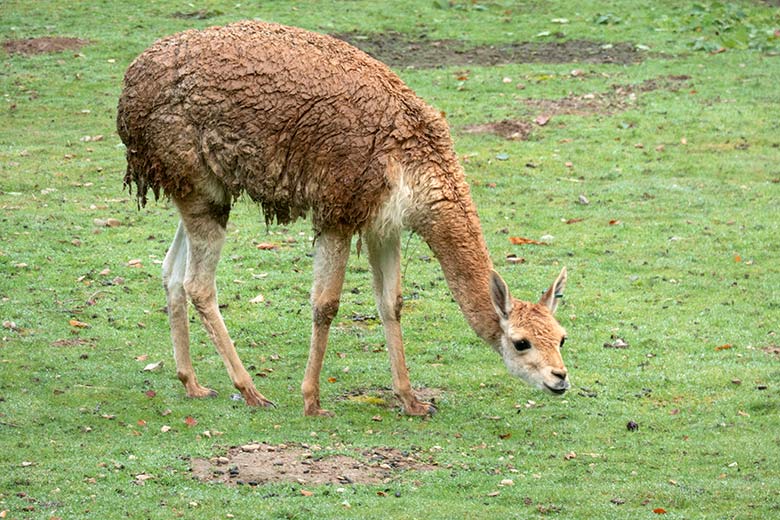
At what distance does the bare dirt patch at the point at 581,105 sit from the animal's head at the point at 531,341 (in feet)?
31.2

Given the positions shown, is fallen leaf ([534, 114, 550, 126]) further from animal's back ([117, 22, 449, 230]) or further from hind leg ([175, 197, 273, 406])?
hind leg ([175, 197, 273, 406])

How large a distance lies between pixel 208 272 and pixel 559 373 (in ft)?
9.39

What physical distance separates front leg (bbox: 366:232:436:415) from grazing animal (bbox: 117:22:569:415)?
11 millimetres

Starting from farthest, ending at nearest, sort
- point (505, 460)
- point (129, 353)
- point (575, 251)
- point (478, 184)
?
point (478, 184) → point (575, 251) → point (129, 353) → point (505, 460)

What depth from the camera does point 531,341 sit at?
8.47 metres

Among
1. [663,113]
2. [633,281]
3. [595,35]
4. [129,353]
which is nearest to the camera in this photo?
[129,353]

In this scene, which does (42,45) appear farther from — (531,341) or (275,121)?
(531,341)

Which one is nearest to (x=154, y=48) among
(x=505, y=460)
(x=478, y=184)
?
(x=505, y=460)

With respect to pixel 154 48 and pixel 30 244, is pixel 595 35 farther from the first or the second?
pixel 154 48

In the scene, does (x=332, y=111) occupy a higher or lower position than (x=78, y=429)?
higher

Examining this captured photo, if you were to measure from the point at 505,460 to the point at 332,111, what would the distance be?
9.15 feet

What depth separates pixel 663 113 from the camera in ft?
61.2

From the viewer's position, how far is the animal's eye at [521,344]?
8.49m

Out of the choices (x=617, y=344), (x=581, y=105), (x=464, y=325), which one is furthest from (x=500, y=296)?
(x=581, y=105)
